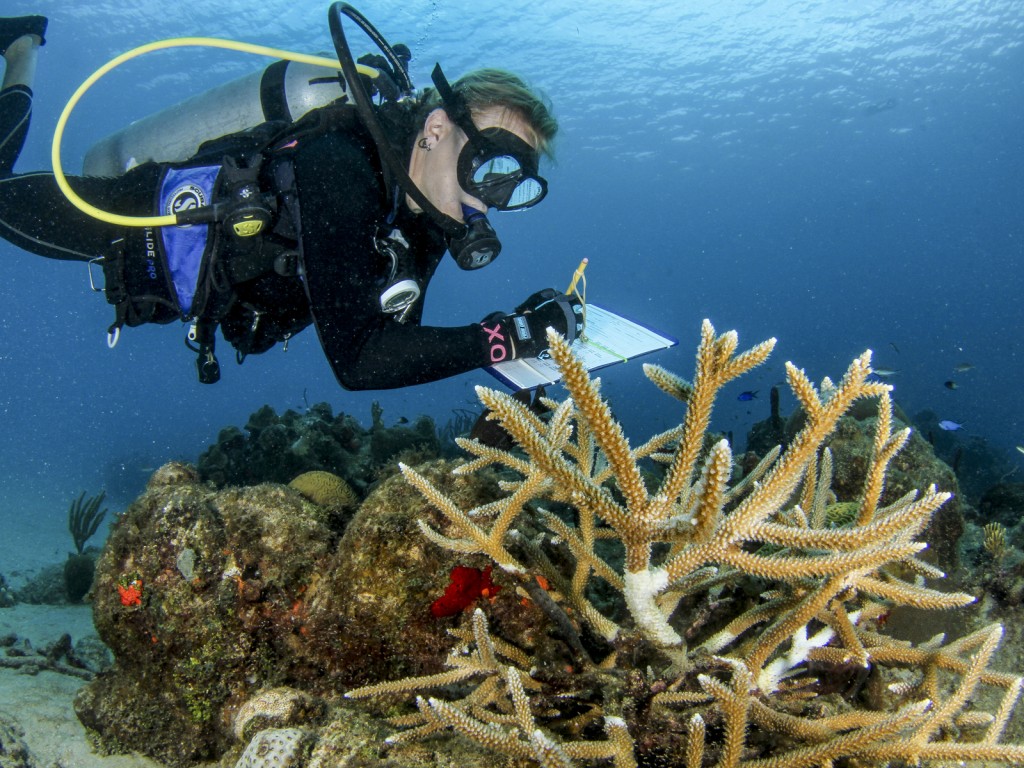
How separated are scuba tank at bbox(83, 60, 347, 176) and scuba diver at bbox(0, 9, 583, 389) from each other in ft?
0.09

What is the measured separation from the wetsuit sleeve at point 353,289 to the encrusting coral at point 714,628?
1.12m

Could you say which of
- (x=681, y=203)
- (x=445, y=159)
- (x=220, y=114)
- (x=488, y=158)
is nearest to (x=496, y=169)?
(x=488, y=158)

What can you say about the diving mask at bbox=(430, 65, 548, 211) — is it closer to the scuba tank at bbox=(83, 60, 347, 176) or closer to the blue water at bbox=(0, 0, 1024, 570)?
the scuba tank at bbox=(83, 60, 347, 176)

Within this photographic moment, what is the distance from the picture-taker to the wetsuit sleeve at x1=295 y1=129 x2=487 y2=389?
10.2 feet

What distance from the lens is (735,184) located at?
66625 mm

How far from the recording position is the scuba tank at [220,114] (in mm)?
4277

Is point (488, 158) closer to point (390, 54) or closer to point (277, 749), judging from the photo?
point (390, 54)

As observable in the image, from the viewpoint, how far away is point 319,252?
3107 millimetres

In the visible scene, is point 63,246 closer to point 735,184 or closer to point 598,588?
point 598,588

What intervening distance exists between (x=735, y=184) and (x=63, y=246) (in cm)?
7344

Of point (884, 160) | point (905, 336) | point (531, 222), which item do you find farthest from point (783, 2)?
point (905, 336)

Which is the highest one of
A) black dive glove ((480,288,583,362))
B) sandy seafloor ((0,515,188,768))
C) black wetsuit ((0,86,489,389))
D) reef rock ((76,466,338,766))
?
black wetsuit ((0,86,489,389))

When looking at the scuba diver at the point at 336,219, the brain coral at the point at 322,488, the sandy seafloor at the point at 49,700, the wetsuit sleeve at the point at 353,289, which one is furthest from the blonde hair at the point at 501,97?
the sandy seafloor at the point at 49,700

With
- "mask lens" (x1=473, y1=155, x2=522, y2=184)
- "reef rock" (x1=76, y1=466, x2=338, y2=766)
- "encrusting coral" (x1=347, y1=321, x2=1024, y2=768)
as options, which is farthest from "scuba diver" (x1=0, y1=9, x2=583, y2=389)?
"encrusting coral" (x1=347, y1=321, x2=1024, y2=768)
